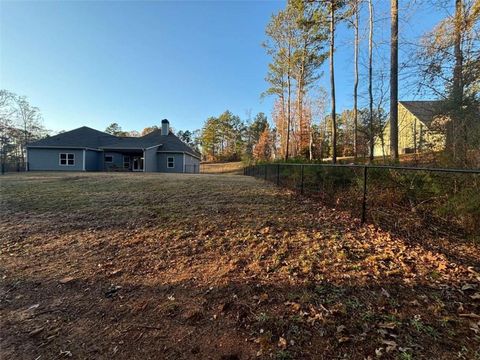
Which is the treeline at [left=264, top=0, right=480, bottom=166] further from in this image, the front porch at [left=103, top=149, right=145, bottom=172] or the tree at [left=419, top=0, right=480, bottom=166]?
the front porch at [left=103, top=149, right=145, bottom=172]

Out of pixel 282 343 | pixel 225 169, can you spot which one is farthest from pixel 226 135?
pixel 282 343

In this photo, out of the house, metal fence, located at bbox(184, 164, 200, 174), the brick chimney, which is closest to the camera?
the house

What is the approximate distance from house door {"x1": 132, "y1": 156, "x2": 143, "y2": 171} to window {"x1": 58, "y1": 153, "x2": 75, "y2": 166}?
494 cm

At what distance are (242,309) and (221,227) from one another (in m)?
2.08

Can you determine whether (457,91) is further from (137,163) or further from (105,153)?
(105,153)

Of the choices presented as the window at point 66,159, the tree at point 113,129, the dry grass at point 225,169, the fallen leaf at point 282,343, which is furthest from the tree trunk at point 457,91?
the tree at point 113,129

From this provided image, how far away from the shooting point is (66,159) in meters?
22.1

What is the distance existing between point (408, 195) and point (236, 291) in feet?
12.8

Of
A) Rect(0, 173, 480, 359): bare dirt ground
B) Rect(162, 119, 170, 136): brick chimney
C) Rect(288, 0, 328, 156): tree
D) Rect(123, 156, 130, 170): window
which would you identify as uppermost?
Rect(288, 0, 328, 156): tree

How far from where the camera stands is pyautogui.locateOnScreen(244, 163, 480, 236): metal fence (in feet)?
11.6

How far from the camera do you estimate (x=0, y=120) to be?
28.1 metres

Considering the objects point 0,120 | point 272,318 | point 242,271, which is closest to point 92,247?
point 242,271

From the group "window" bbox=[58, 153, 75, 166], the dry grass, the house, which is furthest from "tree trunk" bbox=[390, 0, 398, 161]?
the dry grass

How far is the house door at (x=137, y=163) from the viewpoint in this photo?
2359 cm
